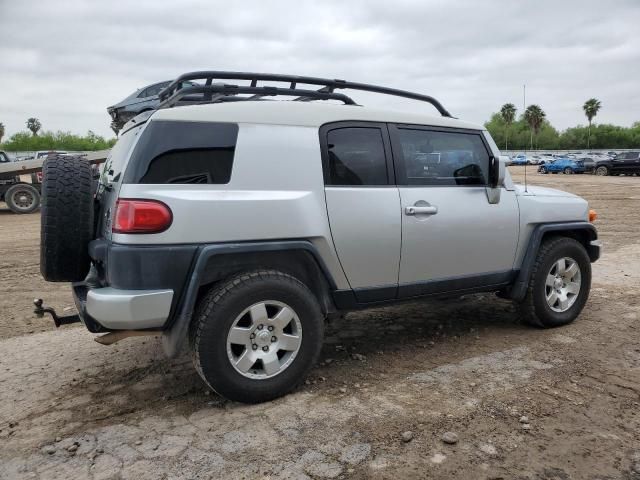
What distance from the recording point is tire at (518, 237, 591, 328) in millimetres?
4391

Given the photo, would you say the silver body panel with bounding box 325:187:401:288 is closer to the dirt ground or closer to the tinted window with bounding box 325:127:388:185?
the tinted window with bounding box 325:127:388:185

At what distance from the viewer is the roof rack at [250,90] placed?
3492mm

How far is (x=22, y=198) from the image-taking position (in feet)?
50.9

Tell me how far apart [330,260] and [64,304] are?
3.69m

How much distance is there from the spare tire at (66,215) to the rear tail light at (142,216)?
0.41m

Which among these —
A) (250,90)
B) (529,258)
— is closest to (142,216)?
(250,90)

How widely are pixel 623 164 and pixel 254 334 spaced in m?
35.2

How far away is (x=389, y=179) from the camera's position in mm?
3639

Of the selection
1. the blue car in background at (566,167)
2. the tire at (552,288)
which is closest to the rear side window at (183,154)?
the tire at (552,288)

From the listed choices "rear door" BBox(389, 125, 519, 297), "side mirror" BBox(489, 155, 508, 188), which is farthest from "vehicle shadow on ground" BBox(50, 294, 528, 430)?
"side mirror" BBox(489, 155, 508, 188)

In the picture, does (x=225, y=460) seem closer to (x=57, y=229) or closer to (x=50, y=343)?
(x=57, y=229)

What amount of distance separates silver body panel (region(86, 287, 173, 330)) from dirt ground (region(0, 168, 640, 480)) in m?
0.62

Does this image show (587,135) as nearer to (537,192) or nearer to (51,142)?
(51,142)

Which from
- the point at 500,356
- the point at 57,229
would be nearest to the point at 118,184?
the point at 57,229
